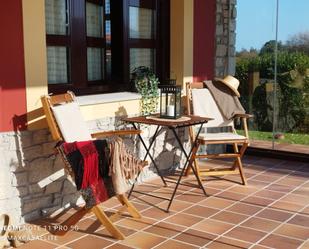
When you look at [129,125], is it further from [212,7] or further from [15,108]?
[212,7]

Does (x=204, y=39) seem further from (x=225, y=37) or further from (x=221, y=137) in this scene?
(x=221, y=137)

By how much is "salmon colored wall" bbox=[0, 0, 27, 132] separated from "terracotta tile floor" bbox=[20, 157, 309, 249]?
2.64ft

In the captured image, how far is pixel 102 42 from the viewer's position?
4.51 meters

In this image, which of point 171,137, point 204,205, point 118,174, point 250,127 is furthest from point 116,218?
point 250,127

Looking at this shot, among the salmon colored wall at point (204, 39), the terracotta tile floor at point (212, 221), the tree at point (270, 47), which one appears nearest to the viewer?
the terracotta tile floor at point (212, 221)

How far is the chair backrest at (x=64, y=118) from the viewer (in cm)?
324

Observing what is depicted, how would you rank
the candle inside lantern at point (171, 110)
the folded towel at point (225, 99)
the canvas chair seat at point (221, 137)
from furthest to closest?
Answer: the folded towel at point (225, 99) < the canvas chair seat at point (221, 137) < the candle inside lantern at point (171, 110)

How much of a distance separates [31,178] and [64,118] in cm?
52

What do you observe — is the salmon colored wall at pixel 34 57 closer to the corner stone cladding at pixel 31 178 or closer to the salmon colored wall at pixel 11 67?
the salmon colored wall at pixel 11 67

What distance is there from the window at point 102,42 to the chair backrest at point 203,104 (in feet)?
1.49

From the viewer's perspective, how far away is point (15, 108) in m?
3.28

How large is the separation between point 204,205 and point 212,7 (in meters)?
2.49

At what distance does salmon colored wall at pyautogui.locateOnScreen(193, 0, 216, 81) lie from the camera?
5.09m

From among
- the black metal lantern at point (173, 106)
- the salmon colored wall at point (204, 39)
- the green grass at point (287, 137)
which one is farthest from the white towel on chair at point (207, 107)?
the black metal lantern at point (173, 106)
